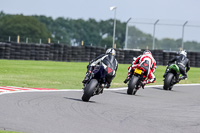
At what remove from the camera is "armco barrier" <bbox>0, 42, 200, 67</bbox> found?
93.5ft

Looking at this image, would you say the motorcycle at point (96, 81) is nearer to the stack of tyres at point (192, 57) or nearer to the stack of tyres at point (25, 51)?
the stack of tyres at point (25, 51)

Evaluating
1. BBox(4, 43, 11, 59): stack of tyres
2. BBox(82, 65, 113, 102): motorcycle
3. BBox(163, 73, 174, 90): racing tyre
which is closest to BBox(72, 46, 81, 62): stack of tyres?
BBox(4, 43, 11, 59): stack of tyres

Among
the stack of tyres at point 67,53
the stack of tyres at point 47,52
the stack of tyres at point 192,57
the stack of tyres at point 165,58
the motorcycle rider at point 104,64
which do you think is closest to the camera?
the motorcycle rider at point 104,64

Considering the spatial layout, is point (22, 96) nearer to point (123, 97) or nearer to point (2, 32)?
point (123, 97)

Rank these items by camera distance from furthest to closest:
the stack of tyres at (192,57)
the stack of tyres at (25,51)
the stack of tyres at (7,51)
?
1. the stack of tyres at (192,57)
2. the stack of tyres at (25,51)
3. the stack of tyres at (7,51)

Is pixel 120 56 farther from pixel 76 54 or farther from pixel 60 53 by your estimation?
pixel 60 53

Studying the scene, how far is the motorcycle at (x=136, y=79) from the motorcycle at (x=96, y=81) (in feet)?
8.17

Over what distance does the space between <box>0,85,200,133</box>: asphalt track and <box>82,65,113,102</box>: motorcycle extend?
1.02 feet

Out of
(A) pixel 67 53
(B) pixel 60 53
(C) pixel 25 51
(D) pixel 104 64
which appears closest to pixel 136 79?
(D) pixel 104 64

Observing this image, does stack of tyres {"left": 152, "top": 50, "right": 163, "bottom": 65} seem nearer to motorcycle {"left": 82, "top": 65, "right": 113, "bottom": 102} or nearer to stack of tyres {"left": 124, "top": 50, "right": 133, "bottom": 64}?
stack of tyres {"left": 124, "top": 50, "right": 133, "bottom": 64}

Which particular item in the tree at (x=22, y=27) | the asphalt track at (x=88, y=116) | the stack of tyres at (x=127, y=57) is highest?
the tree at (x=22, y=27)

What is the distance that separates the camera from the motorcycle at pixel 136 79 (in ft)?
43.7

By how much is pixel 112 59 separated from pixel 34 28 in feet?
334

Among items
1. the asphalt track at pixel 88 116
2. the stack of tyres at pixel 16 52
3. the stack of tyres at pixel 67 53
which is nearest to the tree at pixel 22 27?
the stack of tyres at pixel 67 53
